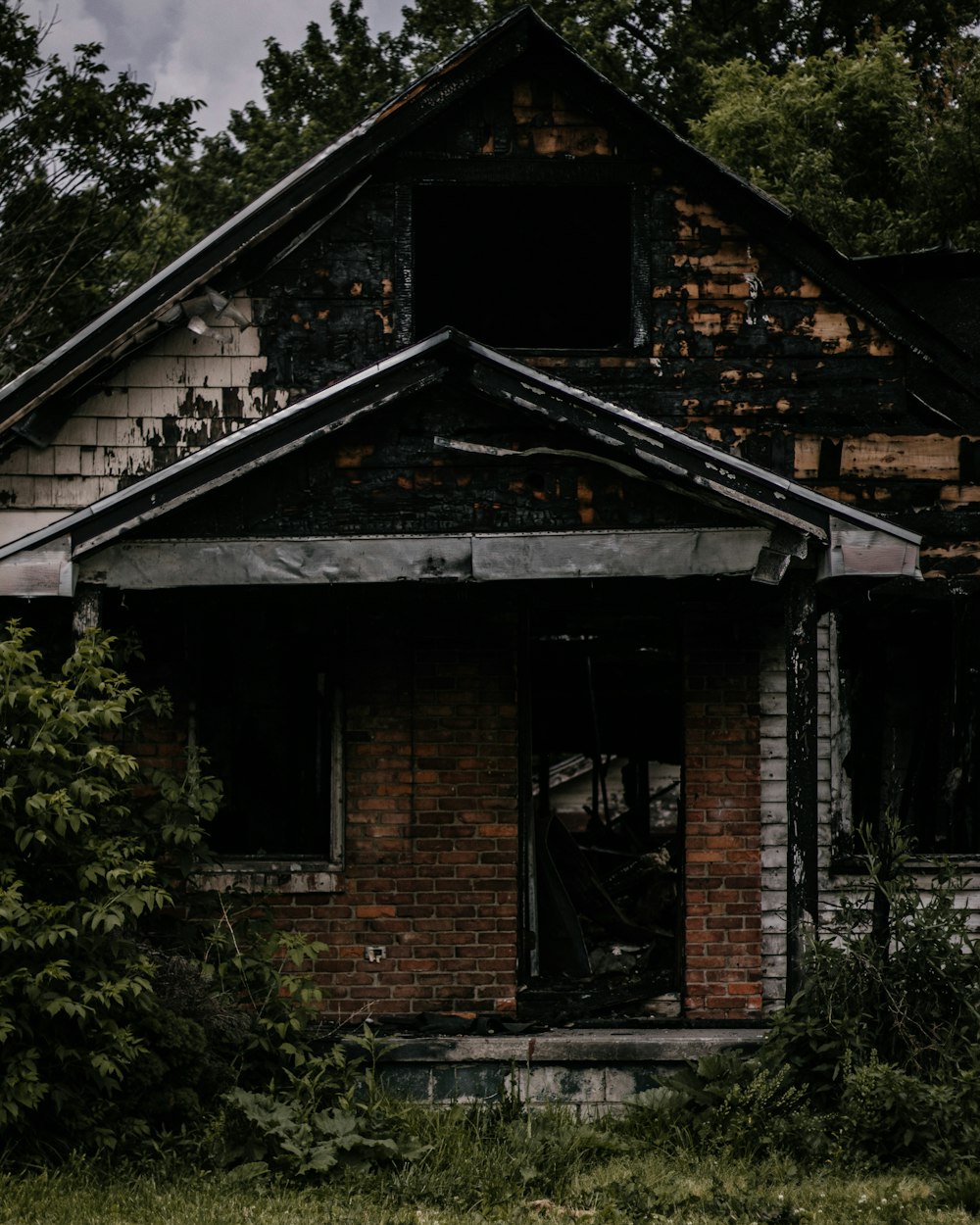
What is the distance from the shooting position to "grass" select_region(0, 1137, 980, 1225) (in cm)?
579

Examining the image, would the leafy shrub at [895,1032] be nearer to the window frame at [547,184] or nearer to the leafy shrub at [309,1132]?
the leafy shrub at [309,1132]

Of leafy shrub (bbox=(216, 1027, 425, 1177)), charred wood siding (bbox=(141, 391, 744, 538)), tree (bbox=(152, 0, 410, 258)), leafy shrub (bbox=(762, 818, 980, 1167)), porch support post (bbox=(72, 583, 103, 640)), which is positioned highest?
tree (bbox=(152, 0, 410, 258))

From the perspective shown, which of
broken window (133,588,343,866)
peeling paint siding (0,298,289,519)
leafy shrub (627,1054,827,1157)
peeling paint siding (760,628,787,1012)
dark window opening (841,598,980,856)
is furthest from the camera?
dark window opening (841,598,980,856)

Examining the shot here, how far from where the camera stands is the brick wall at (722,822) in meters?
8.40

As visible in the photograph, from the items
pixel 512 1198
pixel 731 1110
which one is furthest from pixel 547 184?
pixel 512 1198

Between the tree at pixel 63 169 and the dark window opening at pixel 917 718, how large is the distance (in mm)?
13567

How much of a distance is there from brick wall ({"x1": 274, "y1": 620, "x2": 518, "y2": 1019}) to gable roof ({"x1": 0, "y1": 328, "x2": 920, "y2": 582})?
177 cm

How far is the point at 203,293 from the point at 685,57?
58.1 feet

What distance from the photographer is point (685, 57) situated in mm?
24062

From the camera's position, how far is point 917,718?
9.15 metres

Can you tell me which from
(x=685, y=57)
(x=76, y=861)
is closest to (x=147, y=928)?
(x=76, y=861)

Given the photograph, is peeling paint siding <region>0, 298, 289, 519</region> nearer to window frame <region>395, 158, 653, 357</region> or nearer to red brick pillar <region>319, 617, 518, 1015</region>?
window frame <region>395, 158, 653, 357</region>

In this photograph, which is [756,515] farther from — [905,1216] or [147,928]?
[147,928]

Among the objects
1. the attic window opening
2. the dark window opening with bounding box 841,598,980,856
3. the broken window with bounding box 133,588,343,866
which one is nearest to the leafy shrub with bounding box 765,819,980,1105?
the dark window opening with bounding box 841,598,980,856
